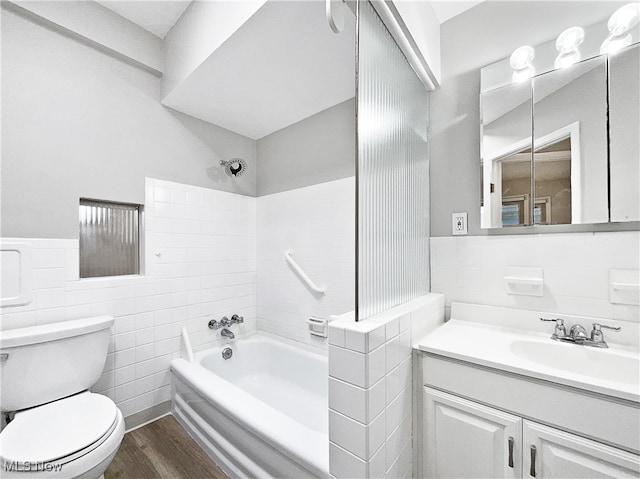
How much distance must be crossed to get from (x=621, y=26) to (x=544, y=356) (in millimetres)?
1404

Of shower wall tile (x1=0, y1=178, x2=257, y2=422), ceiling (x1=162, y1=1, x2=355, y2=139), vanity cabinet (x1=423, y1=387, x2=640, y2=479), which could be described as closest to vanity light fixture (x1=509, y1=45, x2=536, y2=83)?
ceiling (x1=162, y1=1, x2=355, y2=139)

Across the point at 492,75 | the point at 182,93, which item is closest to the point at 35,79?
the point at 182,93

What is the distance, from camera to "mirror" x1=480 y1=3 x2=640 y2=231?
1157 mm

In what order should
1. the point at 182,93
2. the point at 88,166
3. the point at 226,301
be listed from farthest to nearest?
the point at 226,301 → the point at 182,93 → the point at 88,166

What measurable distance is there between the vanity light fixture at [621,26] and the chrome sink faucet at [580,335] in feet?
3.80

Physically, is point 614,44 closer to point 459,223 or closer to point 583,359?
point 459,223

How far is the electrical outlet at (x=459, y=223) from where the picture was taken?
1562mm

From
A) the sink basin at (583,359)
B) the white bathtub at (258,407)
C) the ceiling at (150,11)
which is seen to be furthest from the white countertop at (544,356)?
the ceiling at (150,11)

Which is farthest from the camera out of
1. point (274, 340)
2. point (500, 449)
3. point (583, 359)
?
point (274, 340)

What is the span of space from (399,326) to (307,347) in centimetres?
138

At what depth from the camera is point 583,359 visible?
1111 mm

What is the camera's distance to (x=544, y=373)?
35.5 inches

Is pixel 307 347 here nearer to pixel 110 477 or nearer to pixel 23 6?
pixel 110 477

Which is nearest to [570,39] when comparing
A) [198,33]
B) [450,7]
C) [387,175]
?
[450,7]
